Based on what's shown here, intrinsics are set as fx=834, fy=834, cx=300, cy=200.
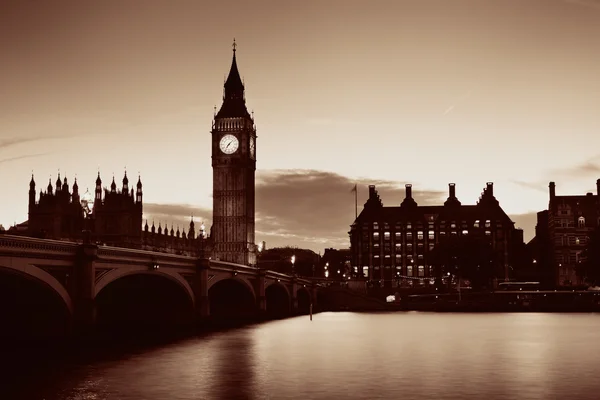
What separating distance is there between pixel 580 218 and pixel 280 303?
8251 cm

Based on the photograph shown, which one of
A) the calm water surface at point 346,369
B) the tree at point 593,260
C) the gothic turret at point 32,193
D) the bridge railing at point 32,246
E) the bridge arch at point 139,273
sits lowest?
the calm water surface at point 346,369

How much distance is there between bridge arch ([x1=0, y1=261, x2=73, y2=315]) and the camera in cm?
4592

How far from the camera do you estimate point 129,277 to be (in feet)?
230

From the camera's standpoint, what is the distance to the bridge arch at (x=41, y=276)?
45.9m

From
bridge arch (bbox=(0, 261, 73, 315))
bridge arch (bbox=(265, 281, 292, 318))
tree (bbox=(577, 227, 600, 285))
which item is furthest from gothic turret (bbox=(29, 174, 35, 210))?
bridge arch (bbox=(0, 261, 73, 315))

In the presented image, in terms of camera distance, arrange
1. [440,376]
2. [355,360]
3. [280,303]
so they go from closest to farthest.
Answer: [440,376]
[355,360]
[280,303]

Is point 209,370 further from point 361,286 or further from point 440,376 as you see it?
point 361,286

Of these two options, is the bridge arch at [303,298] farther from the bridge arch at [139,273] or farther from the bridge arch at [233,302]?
the bridge arch at [139,273]

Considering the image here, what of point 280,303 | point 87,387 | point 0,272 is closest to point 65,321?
point 0,272

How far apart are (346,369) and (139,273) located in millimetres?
25963

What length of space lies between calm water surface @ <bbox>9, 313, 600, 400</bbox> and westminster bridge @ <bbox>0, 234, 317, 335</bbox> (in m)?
5.95

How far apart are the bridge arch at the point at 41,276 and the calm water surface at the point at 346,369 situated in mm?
5653

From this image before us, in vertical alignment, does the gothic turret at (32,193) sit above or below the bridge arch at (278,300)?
above

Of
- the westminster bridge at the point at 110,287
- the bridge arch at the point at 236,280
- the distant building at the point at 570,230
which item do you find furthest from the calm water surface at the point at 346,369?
the distant building at the point at 570,230
